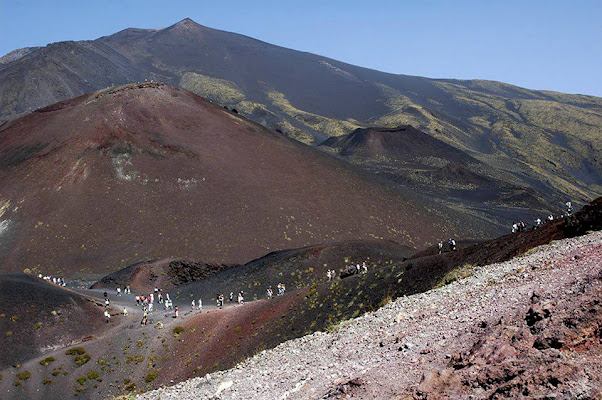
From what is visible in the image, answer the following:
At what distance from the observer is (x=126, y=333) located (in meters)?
38.0

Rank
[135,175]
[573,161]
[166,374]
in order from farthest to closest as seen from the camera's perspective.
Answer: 1. [573,161]
2. [135,175]
3. [166,374]

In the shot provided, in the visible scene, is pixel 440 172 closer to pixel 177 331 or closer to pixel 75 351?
pixel 177 331

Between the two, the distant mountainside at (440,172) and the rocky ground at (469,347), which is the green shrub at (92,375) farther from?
the distant mountainside at (440,172)

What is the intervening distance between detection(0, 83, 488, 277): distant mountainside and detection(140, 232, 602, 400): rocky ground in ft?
A: 165

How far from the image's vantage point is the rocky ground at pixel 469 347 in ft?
33.5

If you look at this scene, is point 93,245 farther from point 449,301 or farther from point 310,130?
point 310,130

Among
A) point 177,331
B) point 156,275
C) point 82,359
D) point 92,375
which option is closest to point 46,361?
point 82,359

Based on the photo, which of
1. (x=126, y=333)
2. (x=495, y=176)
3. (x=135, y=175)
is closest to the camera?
(x=126, y=333)

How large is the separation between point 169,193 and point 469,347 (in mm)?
73032

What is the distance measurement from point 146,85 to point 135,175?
26.8 meters

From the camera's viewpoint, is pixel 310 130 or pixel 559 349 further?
pixel 310 130

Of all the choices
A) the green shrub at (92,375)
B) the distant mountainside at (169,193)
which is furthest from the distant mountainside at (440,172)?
the green shrub at (92,375)

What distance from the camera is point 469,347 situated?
1225 centimetres

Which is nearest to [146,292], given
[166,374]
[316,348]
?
[166,374]
